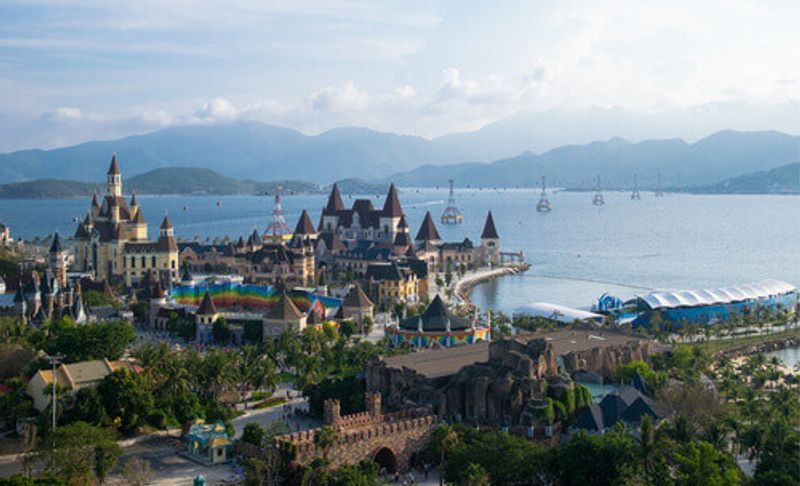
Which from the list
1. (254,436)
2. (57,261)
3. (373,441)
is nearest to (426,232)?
(57,261)

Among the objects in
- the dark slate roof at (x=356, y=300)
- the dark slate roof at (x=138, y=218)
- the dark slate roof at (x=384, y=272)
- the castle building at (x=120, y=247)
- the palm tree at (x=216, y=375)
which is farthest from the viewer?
the dark slate roof at (x=138, y=218)

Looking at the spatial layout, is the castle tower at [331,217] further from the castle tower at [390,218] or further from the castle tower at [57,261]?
the castle tower at [57,261]

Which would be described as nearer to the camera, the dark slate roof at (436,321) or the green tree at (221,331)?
the dark slate roof at (436,321)

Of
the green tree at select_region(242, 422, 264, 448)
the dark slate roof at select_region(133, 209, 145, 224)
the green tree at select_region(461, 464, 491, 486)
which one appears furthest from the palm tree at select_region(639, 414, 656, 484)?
the dark slate roof at select_region(133, 209, 145, 224)

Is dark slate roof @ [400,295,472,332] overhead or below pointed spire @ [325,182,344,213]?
below

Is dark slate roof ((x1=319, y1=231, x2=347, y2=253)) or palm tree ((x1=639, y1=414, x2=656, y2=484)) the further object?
dark slate roof ((x1=319, y1=231, x2=347, y2=253))

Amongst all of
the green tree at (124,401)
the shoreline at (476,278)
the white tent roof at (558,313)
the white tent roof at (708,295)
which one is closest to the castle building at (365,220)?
the shoreline at (476,278)

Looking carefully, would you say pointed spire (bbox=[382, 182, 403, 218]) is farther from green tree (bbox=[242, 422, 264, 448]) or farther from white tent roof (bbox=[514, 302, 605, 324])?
green tree (bbox=[242, 422, 264, 448])

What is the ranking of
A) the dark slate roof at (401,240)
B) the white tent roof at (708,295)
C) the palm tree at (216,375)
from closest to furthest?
the palm tree at (216,375) → the white tent roof at (708,295) → the dark slate roof at (401,240)
